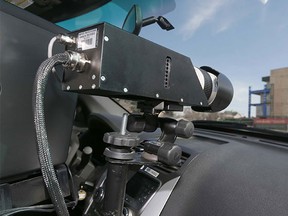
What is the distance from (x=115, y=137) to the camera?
801 mm

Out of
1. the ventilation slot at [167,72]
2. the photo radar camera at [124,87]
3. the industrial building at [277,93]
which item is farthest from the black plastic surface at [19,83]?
the industrial building at [277,93]

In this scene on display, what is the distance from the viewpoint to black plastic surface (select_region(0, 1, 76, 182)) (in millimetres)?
875

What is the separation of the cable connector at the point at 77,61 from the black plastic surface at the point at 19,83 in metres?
0.28

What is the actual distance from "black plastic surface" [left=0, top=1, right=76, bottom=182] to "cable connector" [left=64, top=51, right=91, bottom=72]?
10.9 inches

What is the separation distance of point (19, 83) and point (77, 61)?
31cm

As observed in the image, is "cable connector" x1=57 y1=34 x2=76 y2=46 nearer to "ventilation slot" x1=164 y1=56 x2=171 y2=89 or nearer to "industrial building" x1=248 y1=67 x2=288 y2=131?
"ventilation slot" x1=164 y1=56 x2=171 y2=89

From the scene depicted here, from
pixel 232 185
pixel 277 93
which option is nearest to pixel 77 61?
pixel 232 185

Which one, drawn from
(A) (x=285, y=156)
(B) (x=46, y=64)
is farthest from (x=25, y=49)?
(A) (x=285, y=156)

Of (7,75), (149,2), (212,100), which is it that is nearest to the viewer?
(7,75)

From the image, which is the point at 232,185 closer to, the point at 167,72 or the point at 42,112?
the point at 167,72

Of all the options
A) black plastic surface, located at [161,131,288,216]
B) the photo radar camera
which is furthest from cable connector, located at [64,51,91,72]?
black plastic surface, located at [161,131,288,216]

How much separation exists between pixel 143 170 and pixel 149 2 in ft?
2.91

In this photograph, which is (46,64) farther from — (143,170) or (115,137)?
(143,170)

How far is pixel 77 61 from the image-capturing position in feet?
2.34
